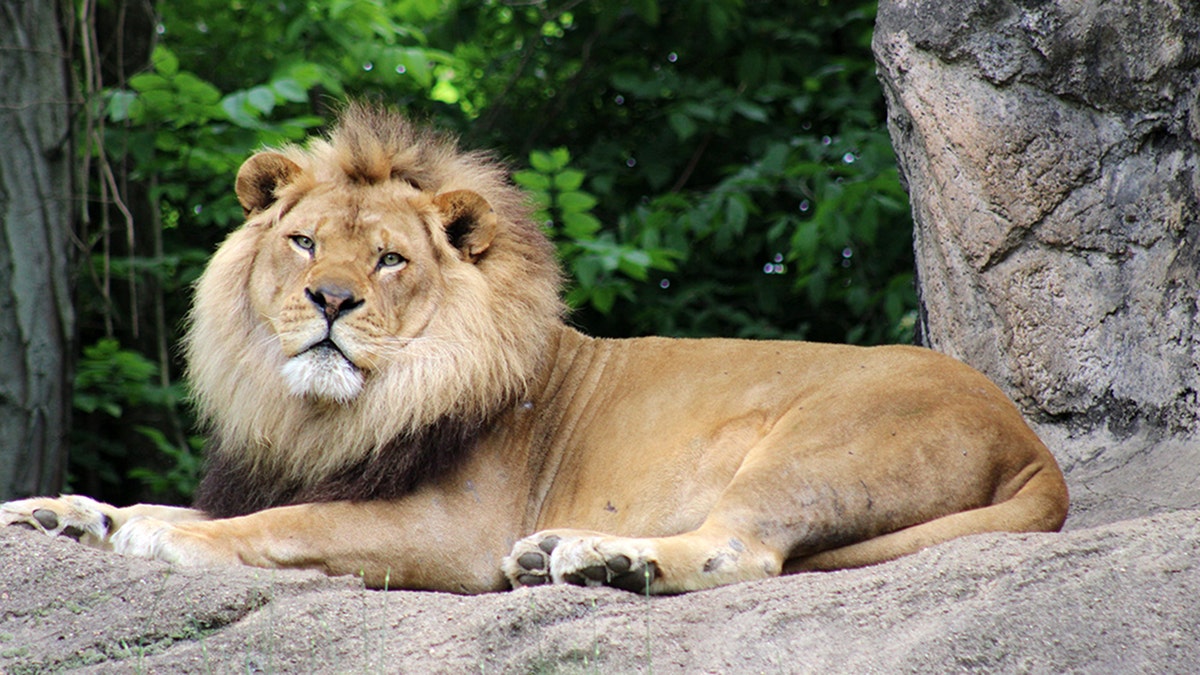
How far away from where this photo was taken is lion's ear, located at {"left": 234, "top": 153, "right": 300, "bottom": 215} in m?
4.02

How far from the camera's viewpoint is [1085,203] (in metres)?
4.26

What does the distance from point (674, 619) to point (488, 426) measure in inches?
48.4

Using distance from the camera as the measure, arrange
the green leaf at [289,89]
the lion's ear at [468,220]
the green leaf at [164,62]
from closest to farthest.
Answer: the lion's ear at [468,220]
the green leaf at [289,89]
the green leaf at [164,62]

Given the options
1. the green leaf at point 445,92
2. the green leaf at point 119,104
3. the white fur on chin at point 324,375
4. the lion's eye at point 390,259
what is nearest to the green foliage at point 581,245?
the green leaf at point 119,104

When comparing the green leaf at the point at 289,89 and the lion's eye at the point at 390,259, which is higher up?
the green leaf at the point at 289,89

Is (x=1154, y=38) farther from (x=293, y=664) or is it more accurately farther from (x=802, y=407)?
(x=293, y=664)

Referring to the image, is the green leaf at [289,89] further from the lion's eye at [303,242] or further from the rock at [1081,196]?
the rock at [1081,196]

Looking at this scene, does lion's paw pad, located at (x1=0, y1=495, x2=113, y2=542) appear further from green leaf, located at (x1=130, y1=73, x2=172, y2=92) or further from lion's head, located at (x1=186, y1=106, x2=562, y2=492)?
green leaf, located at (x1=130, y1=73, x2=172, y2=92)

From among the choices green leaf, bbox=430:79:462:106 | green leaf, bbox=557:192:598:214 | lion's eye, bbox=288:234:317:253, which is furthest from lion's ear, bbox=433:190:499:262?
green leaf, bbox=430:79:462:106

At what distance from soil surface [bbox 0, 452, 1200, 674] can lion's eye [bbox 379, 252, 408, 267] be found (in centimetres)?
101

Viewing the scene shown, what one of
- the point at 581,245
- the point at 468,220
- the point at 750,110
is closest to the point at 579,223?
the point at 581,245

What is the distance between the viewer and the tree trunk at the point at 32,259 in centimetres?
501

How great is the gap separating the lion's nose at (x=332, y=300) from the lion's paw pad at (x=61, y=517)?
0.83m

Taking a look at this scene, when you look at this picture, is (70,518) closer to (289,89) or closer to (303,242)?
(303,242)
